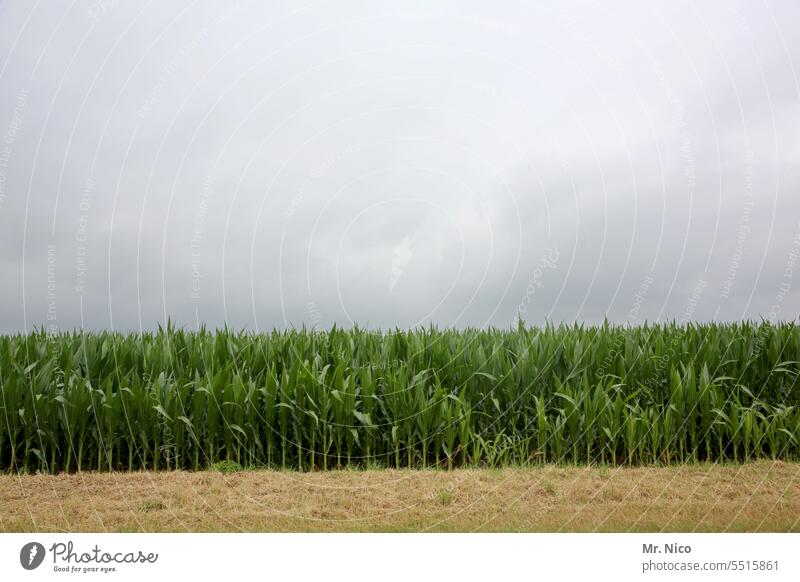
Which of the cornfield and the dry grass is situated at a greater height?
the cornfield

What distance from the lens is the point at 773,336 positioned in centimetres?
1230

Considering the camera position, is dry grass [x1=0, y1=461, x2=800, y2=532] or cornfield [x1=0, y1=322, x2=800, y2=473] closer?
dry grass [x1=0, y1=461, x2=800, y2=532]

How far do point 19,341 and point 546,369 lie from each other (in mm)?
10163

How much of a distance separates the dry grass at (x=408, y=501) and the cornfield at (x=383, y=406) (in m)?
0.84

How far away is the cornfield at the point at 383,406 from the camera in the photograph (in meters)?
9.40

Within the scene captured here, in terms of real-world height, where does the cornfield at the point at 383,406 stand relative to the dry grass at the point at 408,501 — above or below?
above

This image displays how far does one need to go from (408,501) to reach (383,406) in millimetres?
2709

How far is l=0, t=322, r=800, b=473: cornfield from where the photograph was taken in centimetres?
940

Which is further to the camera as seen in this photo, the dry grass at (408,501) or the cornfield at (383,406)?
the cornfield at (383,406)

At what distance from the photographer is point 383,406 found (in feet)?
32.2

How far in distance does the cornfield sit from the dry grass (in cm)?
84

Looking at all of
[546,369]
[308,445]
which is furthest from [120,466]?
[546,369]

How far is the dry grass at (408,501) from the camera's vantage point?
265 inches
